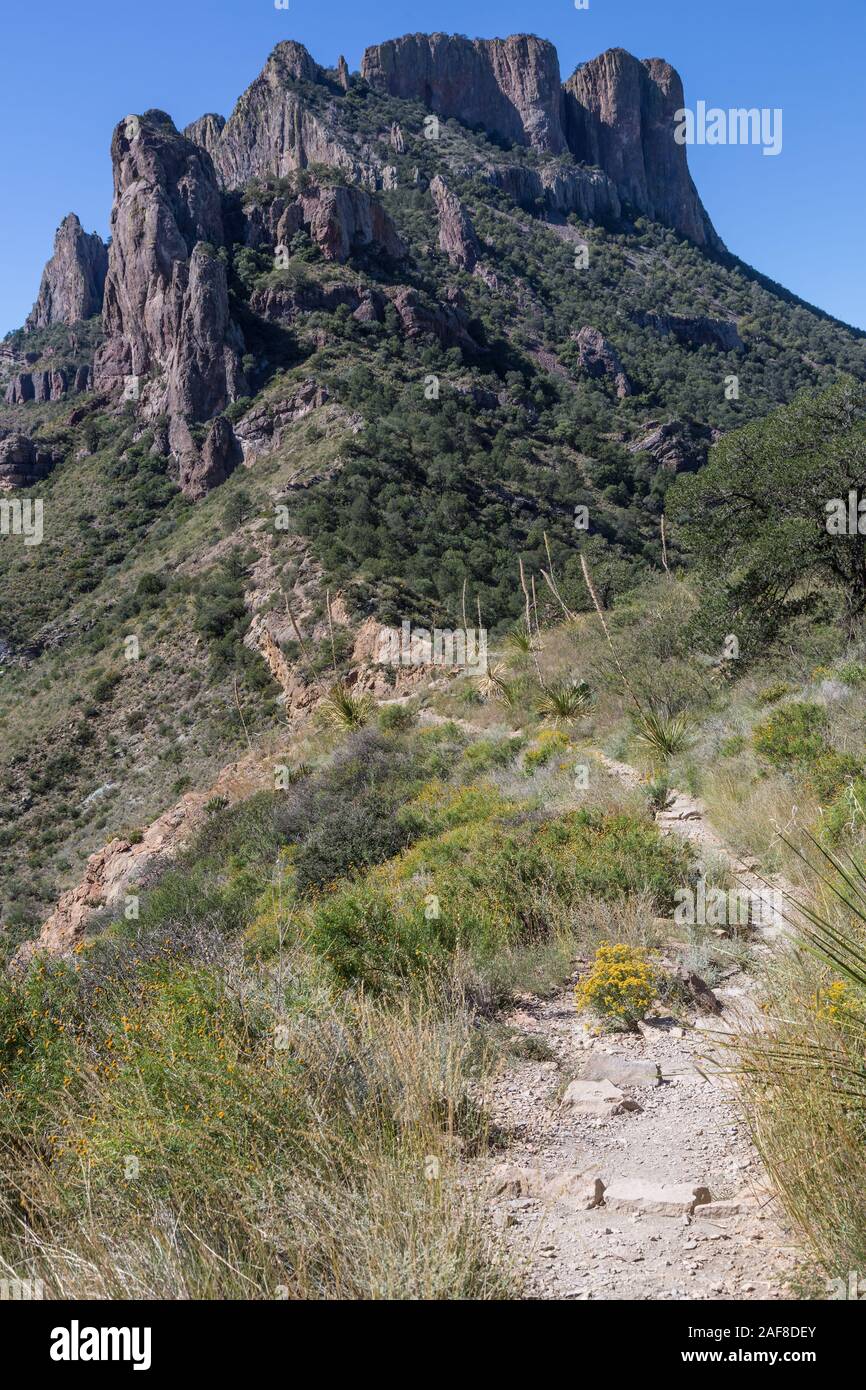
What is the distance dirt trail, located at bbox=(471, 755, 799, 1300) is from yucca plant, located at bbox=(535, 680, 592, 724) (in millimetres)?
8163

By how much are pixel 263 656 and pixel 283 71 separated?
93482 millimetres

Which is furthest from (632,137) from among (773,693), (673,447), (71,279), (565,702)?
(773,693)

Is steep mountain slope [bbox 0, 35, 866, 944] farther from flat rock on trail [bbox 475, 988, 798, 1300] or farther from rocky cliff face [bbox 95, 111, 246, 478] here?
flat rock on trail [bbox 475, 988, 798, 1300]

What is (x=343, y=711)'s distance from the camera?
1592cm

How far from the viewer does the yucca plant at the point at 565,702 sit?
12320mm

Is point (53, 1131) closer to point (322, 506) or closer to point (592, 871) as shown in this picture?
point (592, 871)

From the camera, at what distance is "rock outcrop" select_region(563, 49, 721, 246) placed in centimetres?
10106

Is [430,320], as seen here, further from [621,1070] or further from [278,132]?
[278,132]

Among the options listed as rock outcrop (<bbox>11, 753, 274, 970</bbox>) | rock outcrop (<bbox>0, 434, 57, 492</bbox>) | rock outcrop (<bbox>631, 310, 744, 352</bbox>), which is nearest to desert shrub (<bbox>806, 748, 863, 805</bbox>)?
rock outcrop (<bbox>11, 753, 274, 970</bbox>)

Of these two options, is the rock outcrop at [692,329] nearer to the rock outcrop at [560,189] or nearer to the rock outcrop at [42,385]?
the rock outcrop at [560,189]

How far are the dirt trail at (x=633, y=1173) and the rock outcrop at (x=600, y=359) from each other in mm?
57334

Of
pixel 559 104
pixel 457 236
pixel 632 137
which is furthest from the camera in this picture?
pixel 632 137

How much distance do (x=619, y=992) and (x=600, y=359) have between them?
60.4m
